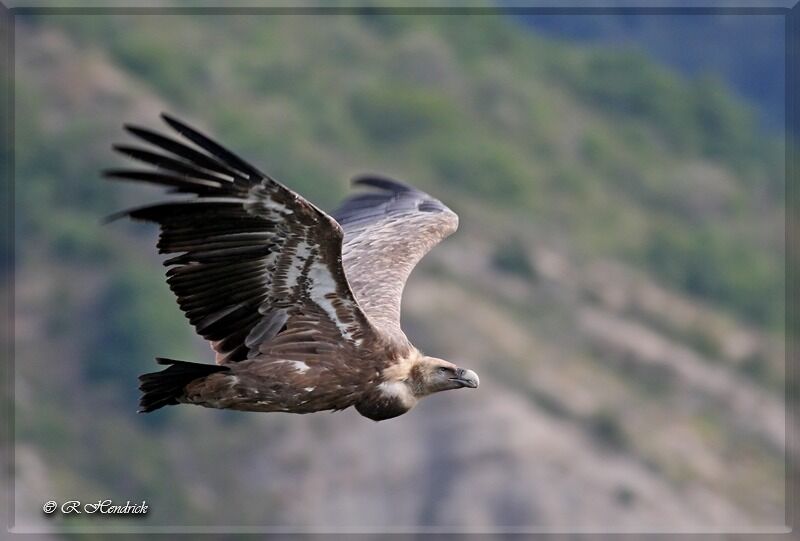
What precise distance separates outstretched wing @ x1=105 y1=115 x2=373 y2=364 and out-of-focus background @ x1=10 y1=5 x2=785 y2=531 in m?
30.6

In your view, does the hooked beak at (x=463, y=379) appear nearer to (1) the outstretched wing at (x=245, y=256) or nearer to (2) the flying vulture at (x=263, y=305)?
(2) the flying vulture at (x=263, y=305)

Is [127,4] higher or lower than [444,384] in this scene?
lower

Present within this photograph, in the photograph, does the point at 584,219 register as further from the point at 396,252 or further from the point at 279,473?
the point at 396,252

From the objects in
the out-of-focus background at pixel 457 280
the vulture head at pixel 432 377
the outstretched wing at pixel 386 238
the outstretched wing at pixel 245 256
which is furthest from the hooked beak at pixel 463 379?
the out-of-focus background at pixel 457 280

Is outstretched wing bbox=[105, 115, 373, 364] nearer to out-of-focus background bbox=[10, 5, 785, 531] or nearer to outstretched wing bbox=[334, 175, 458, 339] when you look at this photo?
outstretched wing bbox=[334, 175, 458, 339]

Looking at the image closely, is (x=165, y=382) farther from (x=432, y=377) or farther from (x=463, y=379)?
(x=463, y=379)

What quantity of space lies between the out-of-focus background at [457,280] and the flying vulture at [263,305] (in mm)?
30310

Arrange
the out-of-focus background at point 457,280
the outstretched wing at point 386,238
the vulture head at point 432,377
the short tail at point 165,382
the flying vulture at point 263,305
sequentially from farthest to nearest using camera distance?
1. the out-of-focus background at point 457,280
2. the outstretched wing at point 386,238
3. the vulture head at point 432,377
4. the short tail at point 165,382
5. the flying vulture at point 263,305

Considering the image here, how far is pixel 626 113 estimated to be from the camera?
7375 centimetres

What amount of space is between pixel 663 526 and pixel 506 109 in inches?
1257

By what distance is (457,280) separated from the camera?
5088 cm

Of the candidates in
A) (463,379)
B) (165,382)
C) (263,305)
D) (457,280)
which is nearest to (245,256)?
(263,305)

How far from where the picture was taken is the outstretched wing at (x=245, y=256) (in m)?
9.32

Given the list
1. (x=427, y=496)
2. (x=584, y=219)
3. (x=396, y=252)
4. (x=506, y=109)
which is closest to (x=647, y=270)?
(x=584, y=219)
